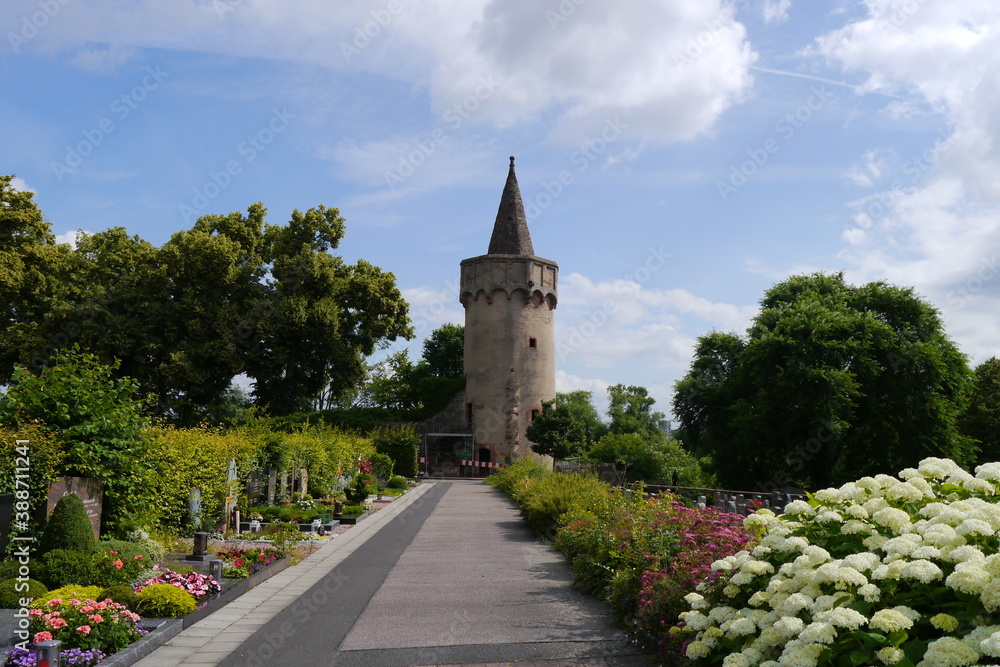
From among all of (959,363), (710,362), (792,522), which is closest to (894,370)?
(959,363)

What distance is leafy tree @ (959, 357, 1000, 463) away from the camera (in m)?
37.5

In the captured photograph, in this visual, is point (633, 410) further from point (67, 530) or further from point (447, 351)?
point (67, 530)

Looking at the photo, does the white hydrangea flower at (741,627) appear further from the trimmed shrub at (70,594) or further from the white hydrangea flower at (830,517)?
the trimmed shrub at (70,594)

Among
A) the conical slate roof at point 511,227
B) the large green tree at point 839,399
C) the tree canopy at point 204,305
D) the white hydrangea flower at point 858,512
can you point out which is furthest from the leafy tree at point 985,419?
the white hydrangea flower at point 858,512

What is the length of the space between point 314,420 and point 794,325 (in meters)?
27.2

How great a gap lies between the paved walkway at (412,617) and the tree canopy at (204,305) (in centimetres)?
2695

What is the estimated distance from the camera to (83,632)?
6605 millimetres

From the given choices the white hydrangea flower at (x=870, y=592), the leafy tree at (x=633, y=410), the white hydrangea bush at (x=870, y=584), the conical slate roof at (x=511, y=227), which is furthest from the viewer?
the leafy tree at (x=633, y=410)

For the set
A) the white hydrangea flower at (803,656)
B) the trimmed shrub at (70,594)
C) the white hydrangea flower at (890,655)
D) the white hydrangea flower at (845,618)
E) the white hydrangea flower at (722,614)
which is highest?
the white hydrangea flower at (845,618)

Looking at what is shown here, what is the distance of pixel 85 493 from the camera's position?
10.5 meters

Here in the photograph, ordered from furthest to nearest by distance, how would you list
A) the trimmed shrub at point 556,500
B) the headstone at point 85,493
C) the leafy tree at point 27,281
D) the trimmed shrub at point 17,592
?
the leafy tree at point 27,281
the trimmed shrub at point 556,500
the headstone at point 85,493
the trimmed shrub at point 17,592

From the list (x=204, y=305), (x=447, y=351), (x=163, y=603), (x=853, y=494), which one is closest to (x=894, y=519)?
(x=853, y=494)

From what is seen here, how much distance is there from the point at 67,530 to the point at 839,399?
25903 millimetres

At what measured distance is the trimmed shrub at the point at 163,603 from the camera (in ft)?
26.3
